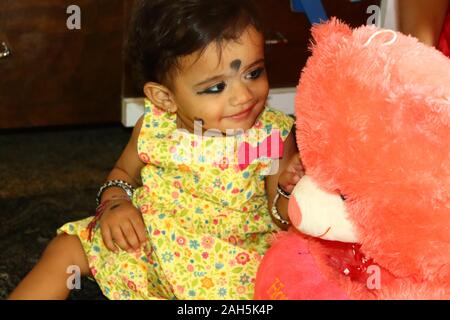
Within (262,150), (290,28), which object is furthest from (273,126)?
(290,28)

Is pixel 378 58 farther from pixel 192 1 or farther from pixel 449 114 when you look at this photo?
pixel 192 1

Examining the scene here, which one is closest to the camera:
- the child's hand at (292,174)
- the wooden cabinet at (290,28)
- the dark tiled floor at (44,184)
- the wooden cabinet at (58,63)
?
the child's hand at (292,174)

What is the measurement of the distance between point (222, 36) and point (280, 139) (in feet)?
0.62

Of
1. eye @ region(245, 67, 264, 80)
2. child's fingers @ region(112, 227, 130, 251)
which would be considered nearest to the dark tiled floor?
child's fingers @ region(112, 227, 130, 251)

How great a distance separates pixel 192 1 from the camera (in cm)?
92

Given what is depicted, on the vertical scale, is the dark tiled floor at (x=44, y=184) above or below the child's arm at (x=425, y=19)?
below

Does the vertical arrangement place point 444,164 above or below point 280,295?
above

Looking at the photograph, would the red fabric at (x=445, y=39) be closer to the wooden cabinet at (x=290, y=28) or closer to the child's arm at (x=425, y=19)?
the child's arm at (x=425, y=19)

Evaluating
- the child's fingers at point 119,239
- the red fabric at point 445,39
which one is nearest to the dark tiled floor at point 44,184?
the child's fingers at point 119,239

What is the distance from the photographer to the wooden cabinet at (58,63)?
1.29m

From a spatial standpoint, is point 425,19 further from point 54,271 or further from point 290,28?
Result: point 54,271
